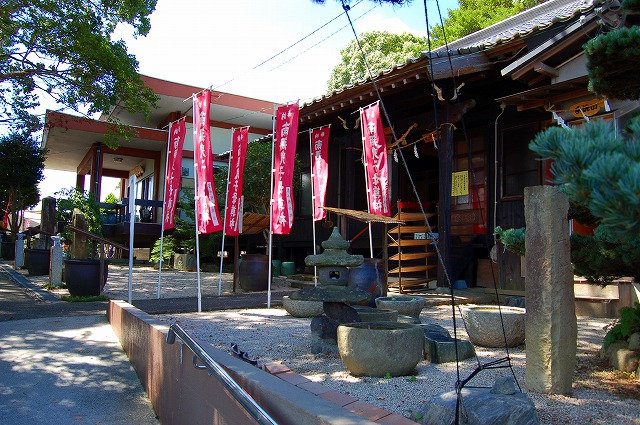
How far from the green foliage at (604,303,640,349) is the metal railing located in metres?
3.54

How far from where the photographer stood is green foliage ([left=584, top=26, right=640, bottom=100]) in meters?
3.19

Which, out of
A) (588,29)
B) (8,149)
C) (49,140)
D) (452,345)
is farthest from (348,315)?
(8,149)

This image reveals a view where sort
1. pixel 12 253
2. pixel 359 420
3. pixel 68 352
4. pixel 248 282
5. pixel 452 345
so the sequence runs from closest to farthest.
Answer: pixel 359 420 < pixel 452 345 < pixel 68 352 < pixel 248 282 < pixel 12 253

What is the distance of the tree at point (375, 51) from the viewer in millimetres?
25297

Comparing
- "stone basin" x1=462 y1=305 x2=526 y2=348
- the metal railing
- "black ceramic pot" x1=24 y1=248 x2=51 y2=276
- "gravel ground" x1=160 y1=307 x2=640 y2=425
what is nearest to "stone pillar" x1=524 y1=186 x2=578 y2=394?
"gravel ground" x1=160 y1=307 x2=640 y2=425

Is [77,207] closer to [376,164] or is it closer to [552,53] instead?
[376,164]

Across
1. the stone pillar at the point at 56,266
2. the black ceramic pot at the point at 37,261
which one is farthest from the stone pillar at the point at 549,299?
the black ceramic pot at the point at 37,261

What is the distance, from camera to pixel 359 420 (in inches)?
81.3

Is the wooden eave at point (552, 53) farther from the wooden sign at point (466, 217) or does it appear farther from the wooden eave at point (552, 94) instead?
the wooden sign at point (466, 217)

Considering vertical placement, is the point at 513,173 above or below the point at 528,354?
above

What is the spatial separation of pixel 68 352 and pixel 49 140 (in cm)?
2191

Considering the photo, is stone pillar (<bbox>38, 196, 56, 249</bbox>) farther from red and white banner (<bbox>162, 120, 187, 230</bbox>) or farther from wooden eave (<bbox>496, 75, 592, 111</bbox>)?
wooden eave (<bbox>496, 75, 592, 111</bbox>)

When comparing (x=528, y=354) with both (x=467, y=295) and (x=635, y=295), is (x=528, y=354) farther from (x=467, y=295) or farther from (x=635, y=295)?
(x=467, y=295)

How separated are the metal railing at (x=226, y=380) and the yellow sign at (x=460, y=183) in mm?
8882
